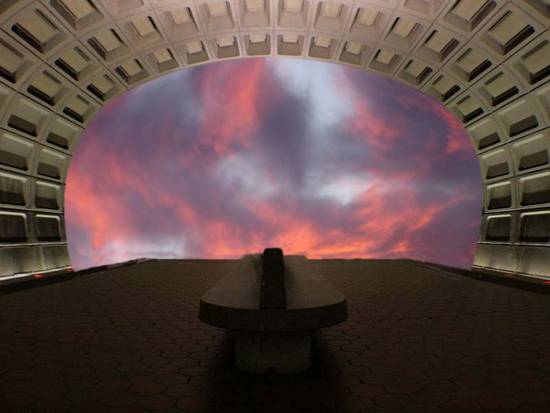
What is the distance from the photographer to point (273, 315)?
2.68m

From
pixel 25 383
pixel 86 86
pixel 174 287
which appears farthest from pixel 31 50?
pixel 25 383

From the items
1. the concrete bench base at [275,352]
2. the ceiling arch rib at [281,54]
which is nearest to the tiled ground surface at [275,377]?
the concrete bench base at [275,352]

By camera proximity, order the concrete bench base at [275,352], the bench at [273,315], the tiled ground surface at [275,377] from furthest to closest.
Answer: the concrete bench base at [275,352] → the bench at [273,315] → the tiled ground surface at [275,377]

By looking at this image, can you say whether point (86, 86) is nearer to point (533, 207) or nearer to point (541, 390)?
point (541, 390)

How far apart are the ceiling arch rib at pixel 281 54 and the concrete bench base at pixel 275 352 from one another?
330 inches

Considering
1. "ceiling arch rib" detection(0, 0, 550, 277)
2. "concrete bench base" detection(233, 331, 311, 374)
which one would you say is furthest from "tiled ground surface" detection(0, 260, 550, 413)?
"ceiling arch rib" detection(0, 0, 550, 277)

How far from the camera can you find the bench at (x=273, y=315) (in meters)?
2.69

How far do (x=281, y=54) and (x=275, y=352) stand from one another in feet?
33.7

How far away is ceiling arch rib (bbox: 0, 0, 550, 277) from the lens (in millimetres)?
8594

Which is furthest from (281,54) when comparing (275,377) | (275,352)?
(275,377)

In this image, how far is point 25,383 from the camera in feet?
9.36

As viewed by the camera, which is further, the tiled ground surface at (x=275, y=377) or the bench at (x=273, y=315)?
the bench at (x=273, y=315)

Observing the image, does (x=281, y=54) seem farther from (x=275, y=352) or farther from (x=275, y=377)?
(x=275, y=377)

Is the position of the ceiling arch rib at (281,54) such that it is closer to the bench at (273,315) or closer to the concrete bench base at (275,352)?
the bench at (273,315)
